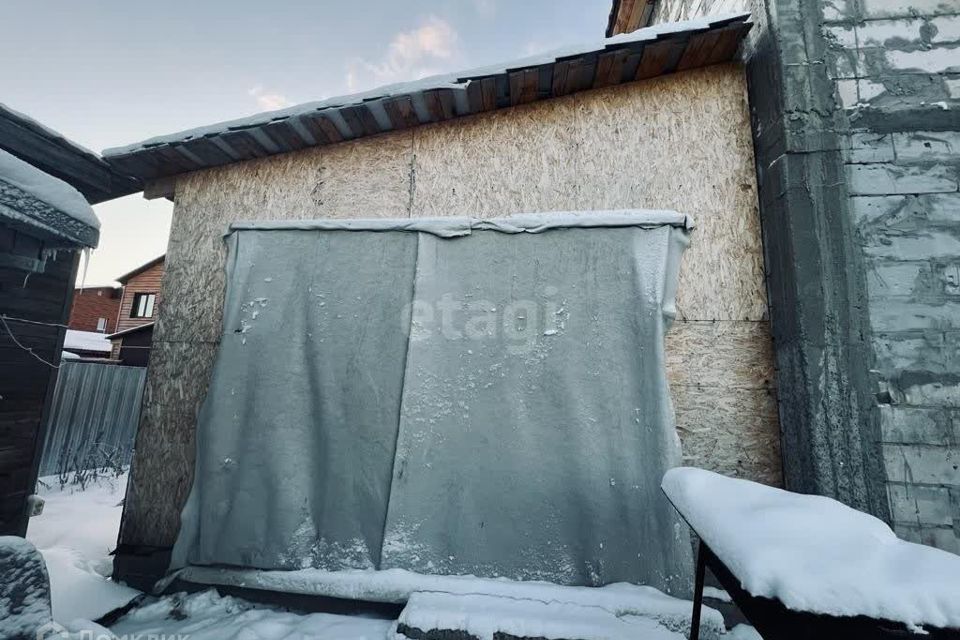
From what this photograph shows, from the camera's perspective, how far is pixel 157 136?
353cm

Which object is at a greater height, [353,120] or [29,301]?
[353,120]

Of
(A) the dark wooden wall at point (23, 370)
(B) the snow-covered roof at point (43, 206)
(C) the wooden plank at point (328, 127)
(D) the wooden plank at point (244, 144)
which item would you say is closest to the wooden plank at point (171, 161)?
(D) the wooden plank at point (244, 144)

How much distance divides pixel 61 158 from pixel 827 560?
606 centimetres

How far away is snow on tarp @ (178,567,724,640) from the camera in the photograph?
223 centimetres

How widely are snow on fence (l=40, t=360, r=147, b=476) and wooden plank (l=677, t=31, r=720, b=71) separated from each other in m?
10.5

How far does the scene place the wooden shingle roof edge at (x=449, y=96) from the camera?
2.92 metres

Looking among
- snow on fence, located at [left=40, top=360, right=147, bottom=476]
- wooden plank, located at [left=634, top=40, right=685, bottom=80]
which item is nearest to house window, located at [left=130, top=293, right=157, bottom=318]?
snow on fence, located at [left=40, top=360, right=147, bottom=476]

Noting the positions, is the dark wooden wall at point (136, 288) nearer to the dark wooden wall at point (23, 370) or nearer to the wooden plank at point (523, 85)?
the dark wooden wall at point (23, 370)

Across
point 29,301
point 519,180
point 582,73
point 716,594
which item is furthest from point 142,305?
point 716,594

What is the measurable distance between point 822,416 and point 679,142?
2.35 meters

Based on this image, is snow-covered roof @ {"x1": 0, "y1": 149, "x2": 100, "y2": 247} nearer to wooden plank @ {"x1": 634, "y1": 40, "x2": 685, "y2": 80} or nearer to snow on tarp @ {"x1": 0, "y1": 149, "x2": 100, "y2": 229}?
snow on tarp @ {"x1": 0, "y1": 149, "x2": 100, "y2": 229}

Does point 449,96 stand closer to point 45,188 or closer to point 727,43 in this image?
point 727,43

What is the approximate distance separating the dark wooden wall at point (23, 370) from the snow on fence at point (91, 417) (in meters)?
4.81

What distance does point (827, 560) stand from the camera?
1.16 metres
